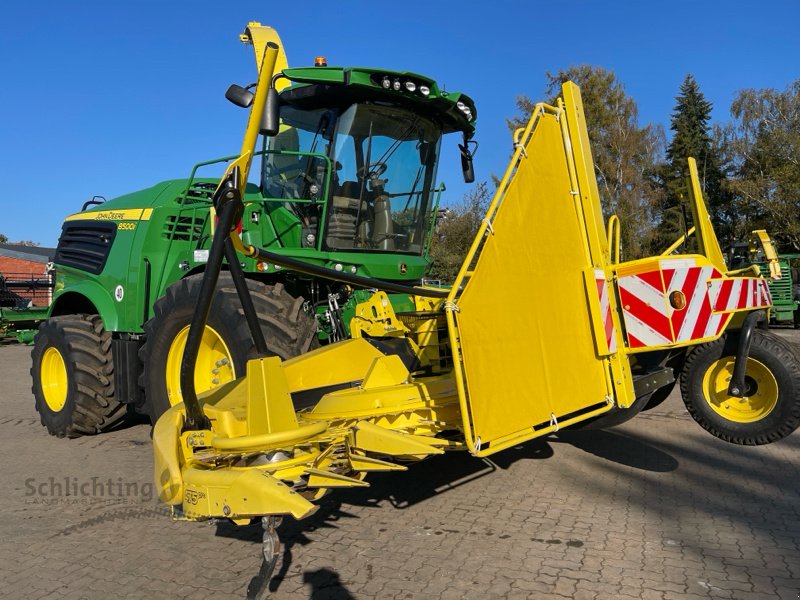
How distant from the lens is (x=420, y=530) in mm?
3777

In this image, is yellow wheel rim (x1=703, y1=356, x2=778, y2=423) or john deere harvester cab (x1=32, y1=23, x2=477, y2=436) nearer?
yellow wheel rim (x1=703, y1=356, x2=778, y2=423)

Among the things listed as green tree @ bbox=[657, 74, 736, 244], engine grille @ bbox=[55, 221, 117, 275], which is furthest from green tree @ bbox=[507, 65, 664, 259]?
engine grille @ bbox=[55, 221, 117, 275]

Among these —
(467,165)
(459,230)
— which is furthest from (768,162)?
(467,165)

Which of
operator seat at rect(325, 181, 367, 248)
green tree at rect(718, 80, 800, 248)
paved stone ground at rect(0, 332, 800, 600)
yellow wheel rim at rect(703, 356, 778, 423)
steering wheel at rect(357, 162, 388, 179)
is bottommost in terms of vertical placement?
paved stone ground at rect(0, 332, 800, 600)

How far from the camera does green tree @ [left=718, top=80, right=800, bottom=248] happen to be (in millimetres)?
27484

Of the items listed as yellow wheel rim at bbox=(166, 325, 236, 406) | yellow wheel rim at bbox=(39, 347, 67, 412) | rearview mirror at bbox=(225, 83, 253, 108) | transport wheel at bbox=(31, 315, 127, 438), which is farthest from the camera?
yellow wheel rim at bbox=(39, 347, 67, 412)

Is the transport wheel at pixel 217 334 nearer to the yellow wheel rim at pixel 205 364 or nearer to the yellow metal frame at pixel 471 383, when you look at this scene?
the yellow wheel rim at pixel 205 364

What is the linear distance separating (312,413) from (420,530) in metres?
0.96

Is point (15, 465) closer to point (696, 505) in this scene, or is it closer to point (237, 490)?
point (237, 490)

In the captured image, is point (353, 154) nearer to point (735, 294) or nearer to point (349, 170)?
point (349, 170)

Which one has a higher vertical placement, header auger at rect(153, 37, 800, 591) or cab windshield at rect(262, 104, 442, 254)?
cab windshield at rect(262, 104, 442, 254)

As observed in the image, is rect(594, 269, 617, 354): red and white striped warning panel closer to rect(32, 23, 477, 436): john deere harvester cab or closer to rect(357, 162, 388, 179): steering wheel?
rect(32, 23, 477, 436): john deere harvester cab

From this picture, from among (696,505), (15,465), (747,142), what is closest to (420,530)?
(696,505)

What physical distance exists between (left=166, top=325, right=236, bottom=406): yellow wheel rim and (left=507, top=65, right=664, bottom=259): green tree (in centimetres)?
2796
